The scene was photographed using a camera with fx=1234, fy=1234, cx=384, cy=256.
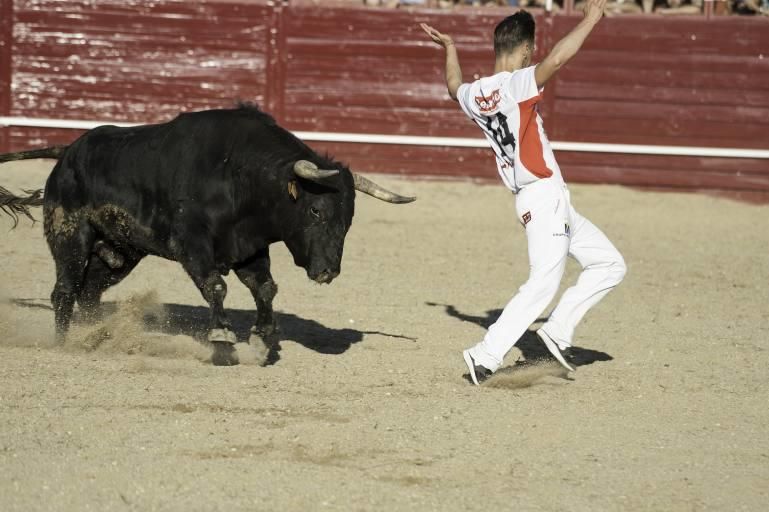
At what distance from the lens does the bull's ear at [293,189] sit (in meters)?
5.59

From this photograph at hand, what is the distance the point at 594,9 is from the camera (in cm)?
510

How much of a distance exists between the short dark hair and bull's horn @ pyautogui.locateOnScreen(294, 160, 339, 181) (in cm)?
92

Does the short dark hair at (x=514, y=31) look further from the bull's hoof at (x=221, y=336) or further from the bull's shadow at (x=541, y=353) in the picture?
the bull's hoof at (x=221, y=336)

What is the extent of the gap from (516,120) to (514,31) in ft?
1.29

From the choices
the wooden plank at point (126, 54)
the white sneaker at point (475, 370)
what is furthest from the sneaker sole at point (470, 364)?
the wooden plank at point (126, 54)

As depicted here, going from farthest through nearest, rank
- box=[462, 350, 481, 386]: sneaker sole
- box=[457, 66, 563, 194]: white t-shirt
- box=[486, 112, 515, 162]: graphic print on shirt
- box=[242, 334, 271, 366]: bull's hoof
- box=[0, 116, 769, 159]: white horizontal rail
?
box=[0, 116, 769, 159]: white horizontal rail, box=[242, 334, 271, 366]: bull's hoof, box=[462, 350, 481, 386]: sneaker sole, box=[486, 112, 515, 162]: graphic print on shirt, box=[457, 66, 563, 194]: white t-shirt

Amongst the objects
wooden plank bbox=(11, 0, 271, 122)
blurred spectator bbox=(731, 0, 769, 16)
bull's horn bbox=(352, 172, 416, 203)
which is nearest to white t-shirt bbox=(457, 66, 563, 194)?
bull's horn bbox=(352, 172, 416, 203)

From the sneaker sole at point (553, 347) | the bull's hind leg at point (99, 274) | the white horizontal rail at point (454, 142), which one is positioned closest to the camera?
the sneaker sole at point (553, 347)

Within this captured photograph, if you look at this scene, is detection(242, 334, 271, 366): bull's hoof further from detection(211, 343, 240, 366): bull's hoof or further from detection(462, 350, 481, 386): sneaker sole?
detection(462, 350, 481, 386): sneaker sole

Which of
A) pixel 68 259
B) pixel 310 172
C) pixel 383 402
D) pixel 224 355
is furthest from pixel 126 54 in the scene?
pixel 383 402

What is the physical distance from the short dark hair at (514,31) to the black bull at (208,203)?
0.86m

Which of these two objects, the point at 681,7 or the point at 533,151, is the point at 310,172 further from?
the point at 681,7

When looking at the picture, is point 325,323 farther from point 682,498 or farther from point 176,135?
point 682,498

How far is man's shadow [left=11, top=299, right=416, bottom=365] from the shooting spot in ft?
21.3
